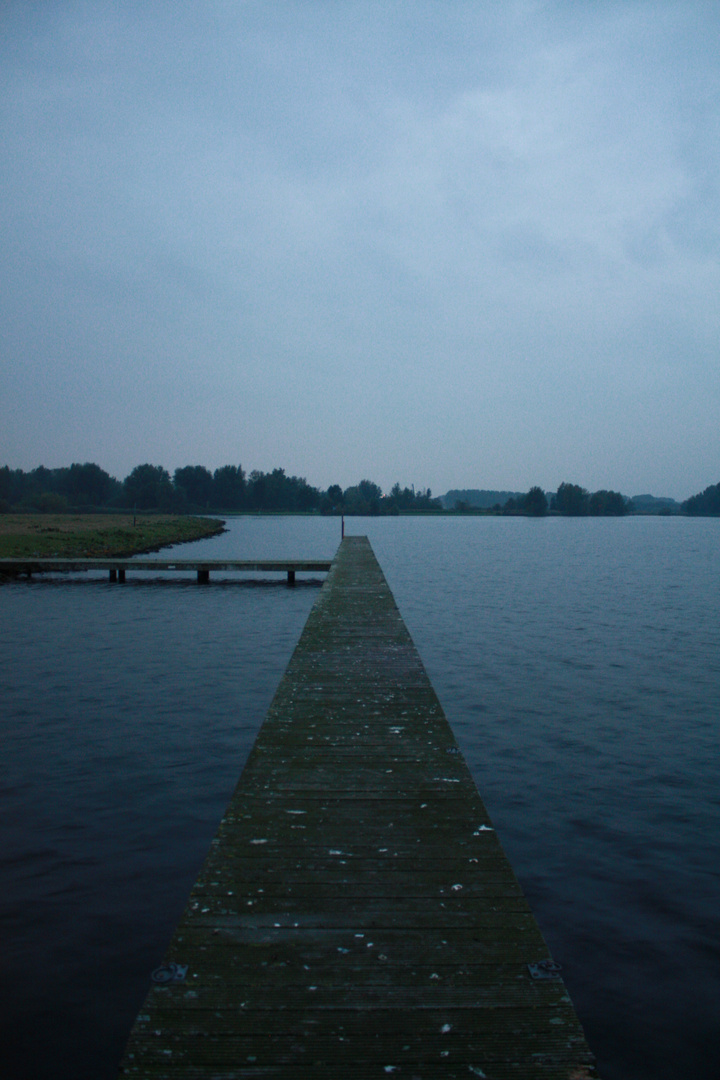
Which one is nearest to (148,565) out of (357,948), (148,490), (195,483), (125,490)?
(357,948)

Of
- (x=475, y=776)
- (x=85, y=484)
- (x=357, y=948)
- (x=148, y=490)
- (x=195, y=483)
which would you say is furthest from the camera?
(x=195, y=483)

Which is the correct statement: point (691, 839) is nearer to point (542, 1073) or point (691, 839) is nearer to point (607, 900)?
point (607, 900)

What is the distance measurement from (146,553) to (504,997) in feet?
147

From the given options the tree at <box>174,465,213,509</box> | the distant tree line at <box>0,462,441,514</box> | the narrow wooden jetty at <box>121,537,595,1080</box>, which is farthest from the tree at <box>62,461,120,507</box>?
the narrow wooden jetty at <box>121,537,595,1080</box>

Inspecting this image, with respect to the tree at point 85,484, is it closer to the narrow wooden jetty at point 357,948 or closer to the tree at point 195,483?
the tree at point 195,483

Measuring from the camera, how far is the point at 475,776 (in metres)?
8.52

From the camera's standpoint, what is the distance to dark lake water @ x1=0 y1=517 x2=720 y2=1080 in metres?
4.62

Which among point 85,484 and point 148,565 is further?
point 85,484

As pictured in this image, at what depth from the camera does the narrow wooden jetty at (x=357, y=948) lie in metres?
2.65

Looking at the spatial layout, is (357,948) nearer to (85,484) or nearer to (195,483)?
(85,484)

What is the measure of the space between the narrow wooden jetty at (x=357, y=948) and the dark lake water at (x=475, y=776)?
1399mm

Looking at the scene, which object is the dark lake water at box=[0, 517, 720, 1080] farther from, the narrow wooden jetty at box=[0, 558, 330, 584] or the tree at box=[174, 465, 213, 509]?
the tree at box=[174, 465, 213, 509]

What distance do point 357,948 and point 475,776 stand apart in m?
5.50

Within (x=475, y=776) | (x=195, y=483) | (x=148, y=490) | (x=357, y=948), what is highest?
(x=195, y=483)
